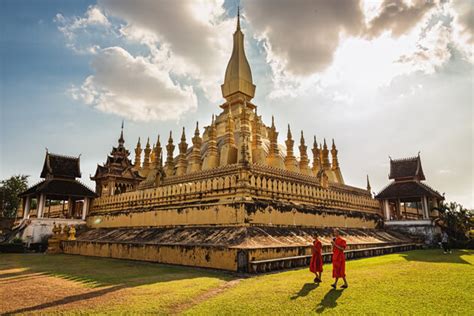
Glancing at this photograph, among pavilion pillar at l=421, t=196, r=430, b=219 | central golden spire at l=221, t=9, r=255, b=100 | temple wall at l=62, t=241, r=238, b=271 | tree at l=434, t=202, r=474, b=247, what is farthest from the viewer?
central golden spire at l=221, t=9, r=255, b=100

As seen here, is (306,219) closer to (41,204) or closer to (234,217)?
(234,217)

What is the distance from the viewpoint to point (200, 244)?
1070 cm

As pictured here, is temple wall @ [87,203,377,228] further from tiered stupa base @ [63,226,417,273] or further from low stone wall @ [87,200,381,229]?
tiered stupa base @ [63,226,417,273]

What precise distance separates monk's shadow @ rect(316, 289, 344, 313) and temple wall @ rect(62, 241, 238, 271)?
3.43m

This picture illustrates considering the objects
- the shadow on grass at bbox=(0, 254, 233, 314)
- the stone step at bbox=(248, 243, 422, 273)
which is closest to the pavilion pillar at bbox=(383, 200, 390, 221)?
the stone step at bbox=(248, 243, 422, 273)

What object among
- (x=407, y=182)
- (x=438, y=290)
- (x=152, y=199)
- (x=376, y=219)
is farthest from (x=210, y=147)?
(x=438, y=290)

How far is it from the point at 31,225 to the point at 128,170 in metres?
8.19

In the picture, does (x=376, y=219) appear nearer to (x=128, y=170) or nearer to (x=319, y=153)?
(x=319, y=153)

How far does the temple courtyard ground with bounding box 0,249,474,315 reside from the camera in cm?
552

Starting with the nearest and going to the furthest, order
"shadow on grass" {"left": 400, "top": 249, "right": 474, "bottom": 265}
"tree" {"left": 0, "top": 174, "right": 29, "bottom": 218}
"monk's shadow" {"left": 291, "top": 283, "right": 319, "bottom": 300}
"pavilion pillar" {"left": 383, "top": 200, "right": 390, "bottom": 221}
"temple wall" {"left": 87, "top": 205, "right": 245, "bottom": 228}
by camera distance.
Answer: "monk's shadow" {"left": 291, "top": 283, "right": 319, "bottom": 300}, "shadow on grass" {"left": 400, "top": 249, "right": 474, "bottom": 265}, "temple wall" {"left": 87, "top": 205, "right": 245, "bottom": 228}, "pavilion pillar" {"left": 383, "top": 200, "right": 390, "bottom": 221}, "tree" {"left": 0, "top": 174, "right": 29, "bottom": 218}

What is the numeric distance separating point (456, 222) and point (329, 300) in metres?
17.7

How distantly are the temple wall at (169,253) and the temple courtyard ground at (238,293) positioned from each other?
21.4 inches

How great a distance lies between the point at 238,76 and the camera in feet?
102

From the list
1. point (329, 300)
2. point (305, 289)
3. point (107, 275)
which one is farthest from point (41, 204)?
point (329, 300)
